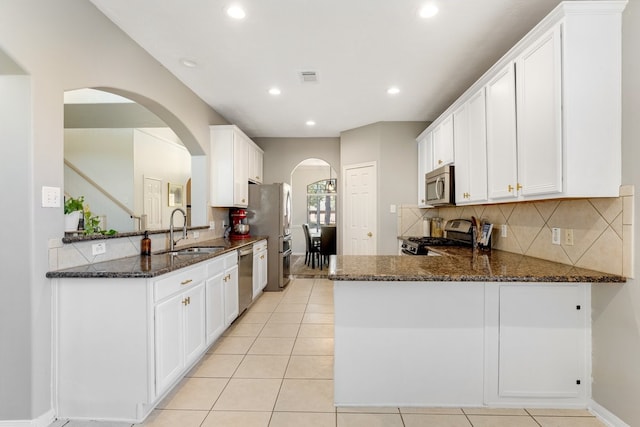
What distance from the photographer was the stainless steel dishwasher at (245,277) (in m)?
3.51

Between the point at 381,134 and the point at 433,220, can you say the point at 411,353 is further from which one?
the point at 381,134

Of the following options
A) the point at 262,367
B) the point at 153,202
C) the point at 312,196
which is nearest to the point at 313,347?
the point at 262,367

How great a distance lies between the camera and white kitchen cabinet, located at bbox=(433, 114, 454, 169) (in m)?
3.35

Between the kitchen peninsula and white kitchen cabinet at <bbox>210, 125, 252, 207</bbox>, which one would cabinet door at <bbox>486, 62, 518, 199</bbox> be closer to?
the kitchen peninsula

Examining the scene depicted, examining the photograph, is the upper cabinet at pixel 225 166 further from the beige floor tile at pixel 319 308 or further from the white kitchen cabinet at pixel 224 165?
the beige floor tile at pixel 319 308

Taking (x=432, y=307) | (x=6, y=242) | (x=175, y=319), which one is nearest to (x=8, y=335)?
(x=6, y=242)

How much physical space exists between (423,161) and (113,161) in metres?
5.07

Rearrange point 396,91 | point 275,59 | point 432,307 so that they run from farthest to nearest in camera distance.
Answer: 1. point 396,91
2. point 275,59
3. point 432,307

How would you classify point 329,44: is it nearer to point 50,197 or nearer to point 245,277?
point 50,197

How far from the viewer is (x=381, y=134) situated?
4.75 meters

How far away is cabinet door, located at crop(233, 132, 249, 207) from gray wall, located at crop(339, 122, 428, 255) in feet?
6.65

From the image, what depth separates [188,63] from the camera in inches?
114

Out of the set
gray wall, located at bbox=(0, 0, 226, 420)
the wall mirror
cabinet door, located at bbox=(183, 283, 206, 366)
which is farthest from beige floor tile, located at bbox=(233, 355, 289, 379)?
the wall mirror

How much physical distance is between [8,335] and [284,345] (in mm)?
1898
